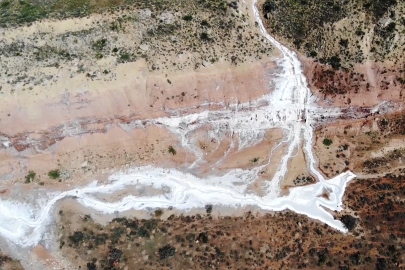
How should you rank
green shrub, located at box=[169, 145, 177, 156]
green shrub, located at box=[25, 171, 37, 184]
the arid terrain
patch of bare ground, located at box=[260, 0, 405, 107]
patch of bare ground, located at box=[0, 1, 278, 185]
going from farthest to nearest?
green shrub, located at box=[169, 145, 177, 156] → patch of bare ground, located at box=[260, 0, 405, 107] → green shrub, located at box=[25, 171, 37, 184] → the arid terrain → patch of bare ground, located at box=[0, 1, 278, 185]

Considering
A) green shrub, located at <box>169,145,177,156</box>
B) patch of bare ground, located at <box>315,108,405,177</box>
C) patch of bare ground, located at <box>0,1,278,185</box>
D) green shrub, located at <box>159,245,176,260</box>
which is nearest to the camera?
patch of bare ground, located at <box>0,1,278,185</box>

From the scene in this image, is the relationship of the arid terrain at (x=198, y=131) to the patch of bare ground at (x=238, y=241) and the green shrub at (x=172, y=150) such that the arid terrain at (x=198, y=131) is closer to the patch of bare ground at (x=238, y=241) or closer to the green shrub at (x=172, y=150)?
the patch of bare ground at (x=238, y=241)

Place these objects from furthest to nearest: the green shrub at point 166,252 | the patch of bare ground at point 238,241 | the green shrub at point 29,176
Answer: the patch of bare ground at point 238,241, the green shrub at point 166,252, the green shrub at point 29,176

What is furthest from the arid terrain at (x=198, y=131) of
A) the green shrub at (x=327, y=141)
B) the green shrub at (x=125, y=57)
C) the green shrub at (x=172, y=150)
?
Result: the green shrub at (x=172, y=150)

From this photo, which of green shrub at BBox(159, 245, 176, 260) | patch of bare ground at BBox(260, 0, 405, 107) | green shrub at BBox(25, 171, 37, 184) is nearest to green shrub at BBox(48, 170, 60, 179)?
green shrub at BBox(25, 171, 37, 184)

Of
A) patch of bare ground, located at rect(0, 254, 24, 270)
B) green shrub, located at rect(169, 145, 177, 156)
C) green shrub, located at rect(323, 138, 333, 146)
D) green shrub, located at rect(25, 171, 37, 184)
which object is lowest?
patch of bare ground, located at rect(0, 254, 24, 270)

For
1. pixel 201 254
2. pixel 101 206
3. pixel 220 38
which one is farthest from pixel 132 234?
pixel 220 38

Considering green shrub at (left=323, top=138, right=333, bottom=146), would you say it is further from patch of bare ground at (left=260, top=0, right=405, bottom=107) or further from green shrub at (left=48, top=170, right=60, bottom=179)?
green shrub at (left=48, top=170, right=60, bottom=179)

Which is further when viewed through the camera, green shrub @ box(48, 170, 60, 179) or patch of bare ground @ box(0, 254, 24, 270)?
green shrub @ box(48, 170, 60, 179)

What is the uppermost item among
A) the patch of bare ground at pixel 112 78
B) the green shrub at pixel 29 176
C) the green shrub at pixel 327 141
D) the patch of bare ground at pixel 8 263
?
the patch of bare ground at pixel 112 78
